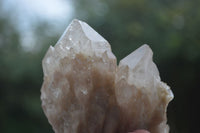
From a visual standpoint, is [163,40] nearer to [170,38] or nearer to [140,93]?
[170,38]

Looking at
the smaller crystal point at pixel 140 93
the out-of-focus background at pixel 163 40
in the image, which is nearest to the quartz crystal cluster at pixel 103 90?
the smaller crystal point at pixel 140 93

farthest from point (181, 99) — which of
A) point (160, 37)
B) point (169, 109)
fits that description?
point (160, 37)

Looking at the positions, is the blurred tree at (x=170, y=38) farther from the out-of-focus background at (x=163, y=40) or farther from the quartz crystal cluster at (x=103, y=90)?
the quartz crystal cluster at (x=103, y=90)

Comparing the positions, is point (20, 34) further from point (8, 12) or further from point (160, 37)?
point (160, 37)

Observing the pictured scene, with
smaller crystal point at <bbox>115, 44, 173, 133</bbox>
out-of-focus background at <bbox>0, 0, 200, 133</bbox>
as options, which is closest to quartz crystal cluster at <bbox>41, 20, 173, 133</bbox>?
smaller crystal point at <bbox>115, 44, 173, 133</bbox>

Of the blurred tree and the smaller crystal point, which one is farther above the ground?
the smaller crystal point

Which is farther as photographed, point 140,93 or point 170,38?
point 170,38

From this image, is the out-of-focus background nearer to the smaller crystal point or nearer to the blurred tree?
the blurred tree

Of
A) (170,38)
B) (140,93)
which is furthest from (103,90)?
(170,38)

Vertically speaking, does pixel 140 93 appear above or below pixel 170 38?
above
